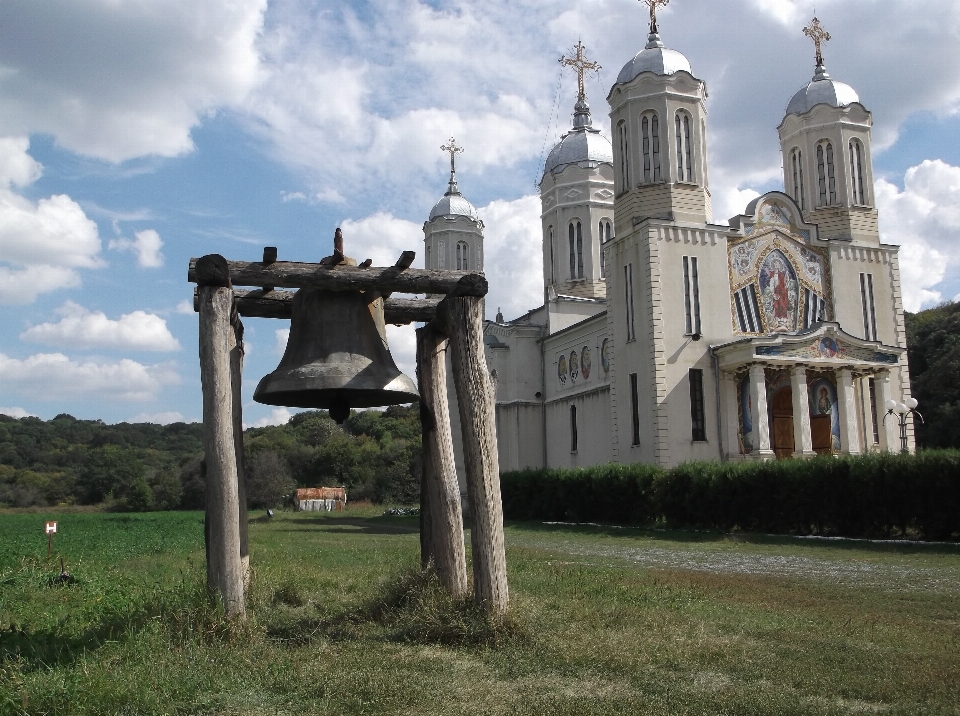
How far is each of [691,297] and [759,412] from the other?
4542 millimetres

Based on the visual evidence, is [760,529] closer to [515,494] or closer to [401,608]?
[515,494]

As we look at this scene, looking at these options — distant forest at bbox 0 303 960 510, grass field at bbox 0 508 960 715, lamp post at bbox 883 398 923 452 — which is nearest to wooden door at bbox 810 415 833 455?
lamp post at bbox 883 398 923 452

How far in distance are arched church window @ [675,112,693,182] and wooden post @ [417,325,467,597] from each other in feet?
84.5

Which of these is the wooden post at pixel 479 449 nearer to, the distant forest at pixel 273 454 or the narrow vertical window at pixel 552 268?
the narrow vertical window at pixel 552 268

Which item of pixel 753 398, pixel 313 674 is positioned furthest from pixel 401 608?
pixel 753 398

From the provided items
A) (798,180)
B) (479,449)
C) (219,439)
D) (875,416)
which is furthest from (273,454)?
(479,449)

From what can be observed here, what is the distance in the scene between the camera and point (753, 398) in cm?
2952

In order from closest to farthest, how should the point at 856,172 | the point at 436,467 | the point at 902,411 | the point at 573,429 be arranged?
the point at 436,467 → the point at 902,411 → the point at 856,172 → the point at 573,429

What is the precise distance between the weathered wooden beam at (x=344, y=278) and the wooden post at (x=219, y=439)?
144 mm

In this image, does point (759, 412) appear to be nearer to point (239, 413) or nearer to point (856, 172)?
point (856, 172)

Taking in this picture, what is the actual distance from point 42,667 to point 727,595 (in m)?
6.99

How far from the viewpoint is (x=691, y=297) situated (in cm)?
3127

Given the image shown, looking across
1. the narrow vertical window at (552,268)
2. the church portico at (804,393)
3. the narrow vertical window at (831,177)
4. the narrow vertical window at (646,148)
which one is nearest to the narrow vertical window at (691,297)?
the church portico at (804,393)

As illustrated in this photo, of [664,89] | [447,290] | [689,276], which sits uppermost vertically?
[664,89]
